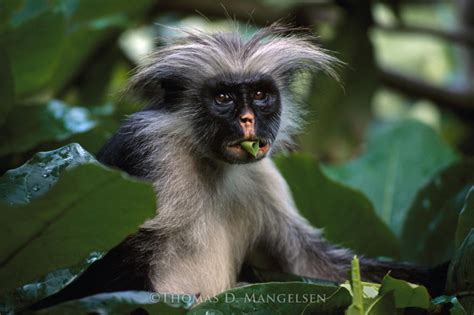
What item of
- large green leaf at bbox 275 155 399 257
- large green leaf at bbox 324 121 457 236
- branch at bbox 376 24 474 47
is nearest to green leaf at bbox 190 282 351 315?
large green leaf at bbox 275 155 399 257

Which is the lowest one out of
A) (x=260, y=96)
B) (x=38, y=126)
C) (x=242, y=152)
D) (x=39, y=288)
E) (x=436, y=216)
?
(x=436, y=216)

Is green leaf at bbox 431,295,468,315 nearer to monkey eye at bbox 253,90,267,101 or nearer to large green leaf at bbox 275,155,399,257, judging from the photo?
large green leaf at bbox 275,155,399,257

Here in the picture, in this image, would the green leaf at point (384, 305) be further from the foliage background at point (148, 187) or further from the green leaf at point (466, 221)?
the green leaf at point (466, 221)

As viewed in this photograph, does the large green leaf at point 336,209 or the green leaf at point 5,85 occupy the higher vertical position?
the green leaf at point 5,85

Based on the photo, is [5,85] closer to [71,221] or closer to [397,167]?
[71,221]

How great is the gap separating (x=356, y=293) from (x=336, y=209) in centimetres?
198

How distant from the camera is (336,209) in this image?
498 cm

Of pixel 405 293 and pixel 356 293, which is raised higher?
pixel 356 293

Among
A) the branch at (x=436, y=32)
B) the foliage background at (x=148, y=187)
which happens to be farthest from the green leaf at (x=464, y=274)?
the branch at (x=436, y=32)

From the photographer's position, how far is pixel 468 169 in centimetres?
490

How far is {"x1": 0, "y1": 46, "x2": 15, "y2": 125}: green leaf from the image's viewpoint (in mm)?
4738

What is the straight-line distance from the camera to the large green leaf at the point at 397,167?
18.6ft

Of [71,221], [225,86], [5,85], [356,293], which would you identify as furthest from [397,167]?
[71,221]

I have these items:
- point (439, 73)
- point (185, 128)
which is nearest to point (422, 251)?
point (185, 128)
